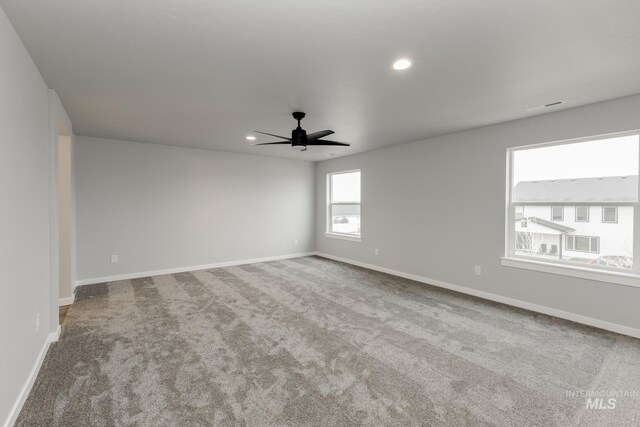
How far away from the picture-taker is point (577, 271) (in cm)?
350

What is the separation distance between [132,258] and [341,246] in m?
4.20

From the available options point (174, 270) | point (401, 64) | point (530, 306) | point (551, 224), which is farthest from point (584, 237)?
point (174, 270)

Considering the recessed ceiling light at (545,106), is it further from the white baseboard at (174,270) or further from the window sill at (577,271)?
the white baseboard at (174,270)

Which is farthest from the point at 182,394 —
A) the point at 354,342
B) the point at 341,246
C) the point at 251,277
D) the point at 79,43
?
the point at 341,246

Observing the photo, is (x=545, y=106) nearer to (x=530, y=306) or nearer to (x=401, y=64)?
(x=401, y=64)

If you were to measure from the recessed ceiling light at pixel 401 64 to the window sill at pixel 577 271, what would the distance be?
3068 millimetres

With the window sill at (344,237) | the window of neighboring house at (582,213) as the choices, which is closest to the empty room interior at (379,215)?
the window of neighboring house at (582,213)

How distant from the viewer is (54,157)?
3025 mm

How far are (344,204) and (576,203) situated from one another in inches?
169

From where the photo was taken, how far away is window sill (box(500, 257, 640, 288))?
10.3ft

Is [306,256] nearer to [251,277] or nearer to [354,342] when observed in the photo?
[251,277]

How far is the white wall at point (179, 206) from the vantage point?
199 inches

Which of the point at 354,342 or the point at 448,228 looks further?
the point at 448,228

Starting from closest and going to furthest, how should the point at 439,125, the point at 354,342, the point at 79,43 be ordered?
the point at 79,43 → the point at 354,342 → the point at 439,125
